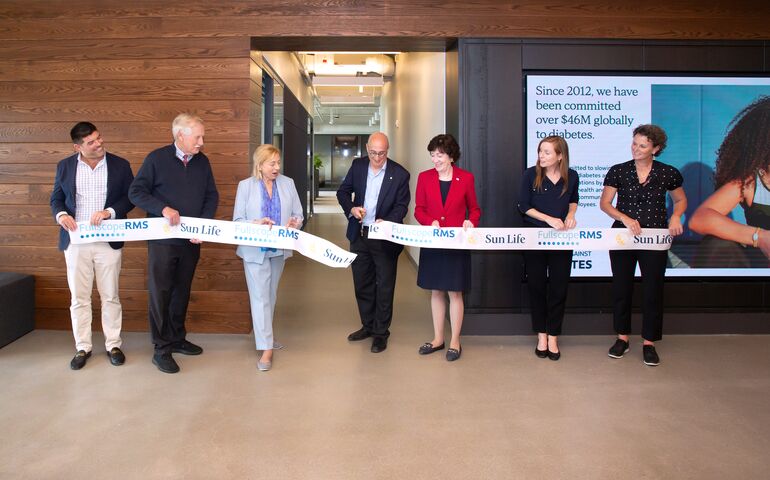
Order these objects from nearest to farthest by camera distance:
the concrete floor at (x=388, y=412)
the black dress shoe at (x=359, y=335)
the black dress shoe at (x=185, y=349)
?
the concrete floor at (x=388, y=412), the black dress shoe at (x=185, y=349), the black dress shoe at (x=359, y=335)

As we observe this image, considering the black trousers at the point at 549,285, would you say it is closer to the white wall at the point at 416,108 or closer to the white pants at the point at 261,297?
the white pants at the point at 261,297

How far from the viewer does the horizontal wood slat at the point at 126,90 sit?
4.96 m

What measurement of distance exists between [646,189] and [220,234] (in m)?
2.92

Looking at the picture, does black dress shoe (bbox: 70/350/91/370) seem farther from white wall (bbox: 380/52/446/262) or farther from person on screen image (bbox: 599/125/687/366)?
white wall (bbox: 380/52/446/262)

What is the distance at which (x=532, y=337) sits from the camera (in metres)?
5.00

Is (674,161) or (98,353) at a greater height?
(674,161)

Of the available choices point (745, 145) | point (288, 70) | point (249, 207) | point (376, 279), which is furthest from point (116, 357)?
point (288, 70)

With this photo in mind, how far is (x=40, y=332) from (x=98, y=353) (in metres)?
0.89

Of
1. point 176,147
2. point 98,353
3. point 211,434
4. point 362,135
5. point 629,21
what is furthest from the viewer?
point 362,135

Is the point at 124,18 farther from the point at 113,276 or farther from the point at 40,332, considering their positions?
the point at 40,332

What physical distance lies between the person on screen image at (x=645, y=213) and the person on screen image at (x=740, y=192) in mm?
987

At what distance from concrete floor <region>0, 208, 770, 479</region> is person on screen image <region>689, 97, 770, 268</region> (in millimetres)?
792

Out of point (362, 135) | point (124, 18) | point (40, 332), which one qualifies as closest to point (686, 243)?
point (124, 18)

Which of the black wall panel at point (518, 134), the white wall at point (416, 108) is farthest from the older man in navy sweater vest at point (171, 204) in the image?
the white wall at point (416, 108)
